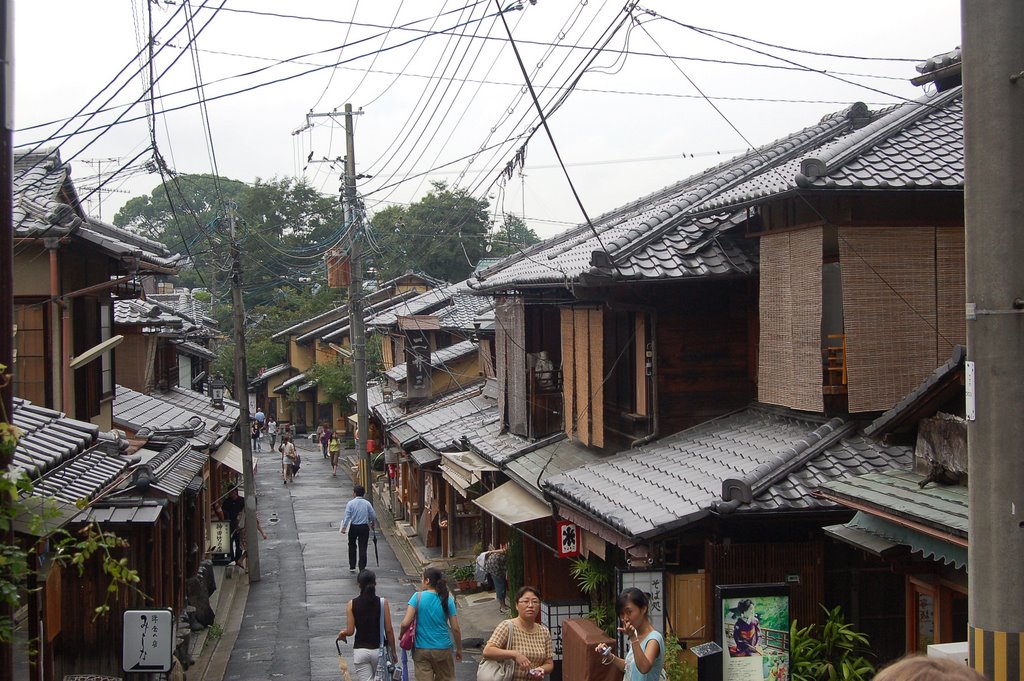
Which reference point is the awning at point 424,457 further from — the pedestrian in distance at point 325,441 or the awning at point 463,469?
Answer: the pedestrian in distance at point 325,441

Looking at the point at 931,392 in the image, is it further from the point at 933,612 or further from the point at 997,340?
the point at 997,340

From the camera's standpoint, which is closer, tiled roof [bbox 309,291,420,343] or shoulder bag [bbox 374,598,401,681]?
shoulder bag [bbox 374,598,401,681]

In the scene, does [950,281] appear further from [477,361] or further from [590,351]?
[477,361]

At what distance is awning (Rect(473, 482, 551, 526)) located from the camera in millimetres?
15828

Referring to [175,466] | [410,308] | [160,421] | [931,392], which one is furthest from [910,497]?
[410,308]

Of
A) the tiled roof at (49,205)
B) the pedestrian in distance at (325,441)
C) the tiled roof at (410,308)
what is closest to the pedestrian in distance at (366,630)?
the tiled roof at (49,205)

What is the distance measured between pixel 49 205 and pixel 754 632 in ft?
36.1

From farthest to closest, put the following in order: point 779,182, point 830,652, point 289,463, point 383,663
Result: point 289,463 < point 779,182 < point 383,663 < point 830,652

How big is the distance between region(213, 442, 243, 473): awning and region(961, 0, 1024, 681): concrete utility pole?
2188 cm

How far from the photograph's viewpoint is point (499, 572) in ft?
65.4

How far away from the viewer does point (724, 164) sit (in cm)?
2116

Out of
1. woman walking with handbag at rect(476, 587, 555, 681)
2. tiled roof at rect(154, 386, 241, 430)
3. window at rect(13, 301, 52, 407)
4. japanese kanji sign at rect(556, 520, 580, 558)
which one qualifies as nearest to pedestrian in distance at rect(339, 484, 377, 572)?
tiled roof at rect(154, 386, 241, 430)

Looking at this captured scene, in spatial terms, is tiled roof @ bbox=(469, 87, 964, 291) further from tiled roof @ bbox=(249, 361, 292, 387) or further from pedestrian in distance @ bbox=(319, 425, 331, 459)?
tiled roof @ bbox=(249, 361, 292, 387)

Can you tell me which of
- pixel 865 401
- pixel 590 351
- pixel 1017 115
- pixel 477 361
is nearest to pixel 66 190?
pixel 590 351
